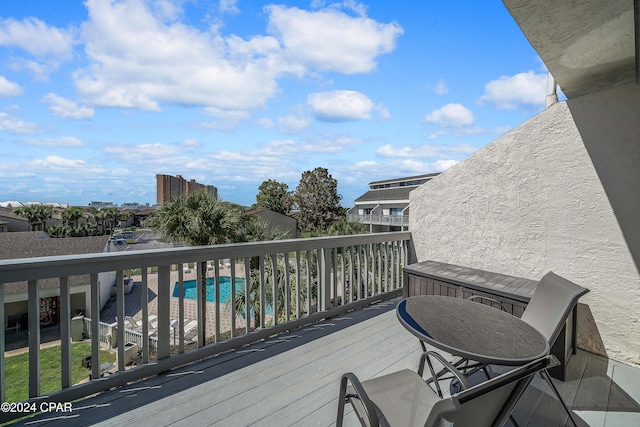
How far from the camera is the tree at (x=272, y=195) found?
39.1 metres

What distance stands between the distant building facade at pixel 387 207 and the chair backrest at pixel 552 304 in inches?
822

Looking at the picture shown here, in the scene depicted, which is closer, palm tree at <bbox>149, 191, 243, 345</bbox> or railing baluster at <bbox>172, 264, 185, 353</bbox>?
railing baluster at <bbox>172, 264, 185, 353</bbox>

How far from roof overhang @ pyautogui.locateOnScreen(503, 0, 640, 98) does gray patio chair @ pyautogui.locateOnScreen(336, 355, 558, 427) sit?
6.17 ft

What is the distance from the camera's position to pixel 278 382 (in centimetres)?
228

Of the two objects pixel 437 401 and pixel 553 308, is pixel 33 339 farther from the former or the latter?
pixel 553 308

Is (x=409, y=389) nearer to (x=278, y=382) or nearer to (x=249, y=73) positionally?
(x=278, y=382)

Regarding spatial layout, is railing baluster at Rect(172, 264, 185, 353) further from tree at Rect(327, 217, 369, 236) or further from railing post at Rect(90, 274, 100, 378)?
tree at Rect(327, 217, 369, 236)

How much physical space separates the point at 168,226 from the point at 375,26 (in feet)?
28.7

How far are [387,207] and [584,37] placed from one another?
26507 mm

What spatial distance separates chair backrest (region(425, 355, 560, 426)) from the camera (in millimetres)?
852

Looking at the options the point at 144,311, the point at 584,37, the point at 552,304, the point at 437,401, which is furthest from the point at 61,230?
the point at 584,37

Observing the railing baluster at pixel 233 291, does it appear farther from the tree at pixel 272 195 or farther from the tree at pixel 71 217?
the tree at pixel 71 217

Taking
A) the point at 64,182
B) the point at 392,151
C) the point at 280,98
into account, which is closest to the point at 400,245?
the point at 280,98

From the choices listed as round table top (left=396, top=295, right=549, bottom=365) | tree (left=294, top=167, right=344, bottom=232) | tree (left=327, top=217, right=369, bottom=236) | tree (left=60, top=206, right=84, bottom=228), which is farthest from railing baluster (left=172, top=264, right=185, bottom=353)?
tree (left=60, top=206, right=84, bottom=228)
